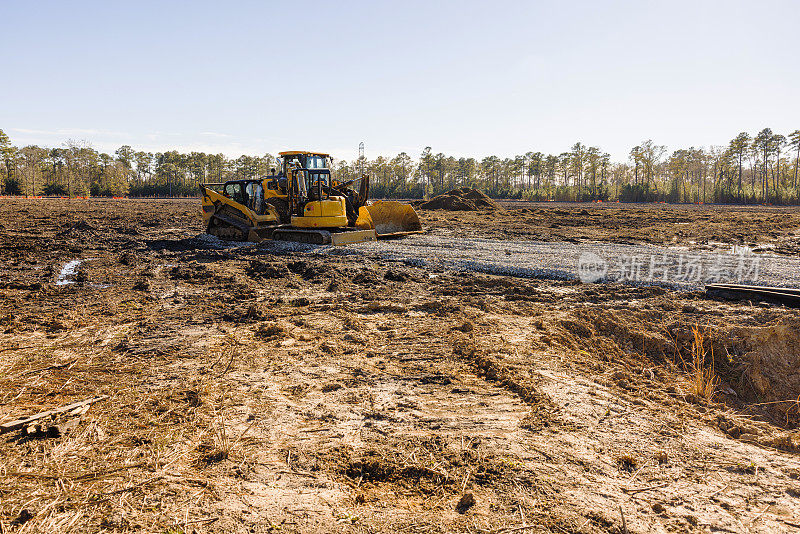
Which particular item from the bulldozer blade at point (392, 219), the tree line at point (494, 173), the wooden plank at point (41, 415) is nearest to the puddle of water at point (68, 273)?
the wooden plank at point (41, 415)

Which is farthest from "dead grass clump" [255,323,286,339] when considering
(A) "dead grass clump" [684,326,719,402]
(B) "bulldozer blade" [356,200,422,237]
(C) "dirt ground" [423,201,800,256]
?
(C) "dirt ground" [423,201,800,256]

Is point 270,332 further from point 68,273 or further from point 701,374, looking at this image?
point 68,273

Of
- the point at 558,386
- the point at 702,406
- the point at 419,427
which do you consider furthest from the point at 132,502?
the point at 702,406

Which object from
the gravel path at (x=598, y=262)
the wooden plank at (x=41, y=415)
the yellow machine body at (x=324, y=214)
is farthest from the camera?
the yellow machine body at (x=324, y=214)

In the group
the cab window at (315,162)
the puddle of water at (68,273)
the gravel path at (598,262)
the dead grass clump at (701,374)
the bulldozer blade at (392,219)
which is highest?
the cab window at (315,162)

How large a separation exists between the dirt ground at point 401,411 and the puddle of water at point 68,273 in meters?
1.09

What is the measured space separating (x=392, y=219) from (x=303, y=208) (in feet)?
11.5

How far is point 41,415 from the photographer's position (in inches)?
143

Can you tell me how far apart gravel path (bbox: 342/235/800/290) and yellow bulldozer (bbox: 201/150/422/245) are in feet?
3.60

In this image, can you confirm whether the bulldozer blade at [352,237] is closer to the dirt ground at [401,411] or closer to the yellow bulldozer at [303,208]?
the yellow bulldozer at [303,208]

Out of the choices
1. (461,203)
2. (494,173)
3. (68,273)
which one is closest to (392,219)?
(68,273)

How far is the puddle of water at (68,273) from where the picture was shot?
9.69 m

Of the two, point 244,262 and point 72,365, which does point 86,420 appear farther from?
point 244,262

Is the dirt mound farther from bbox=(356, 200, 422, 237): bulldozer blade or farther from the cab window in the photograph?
the cab window
